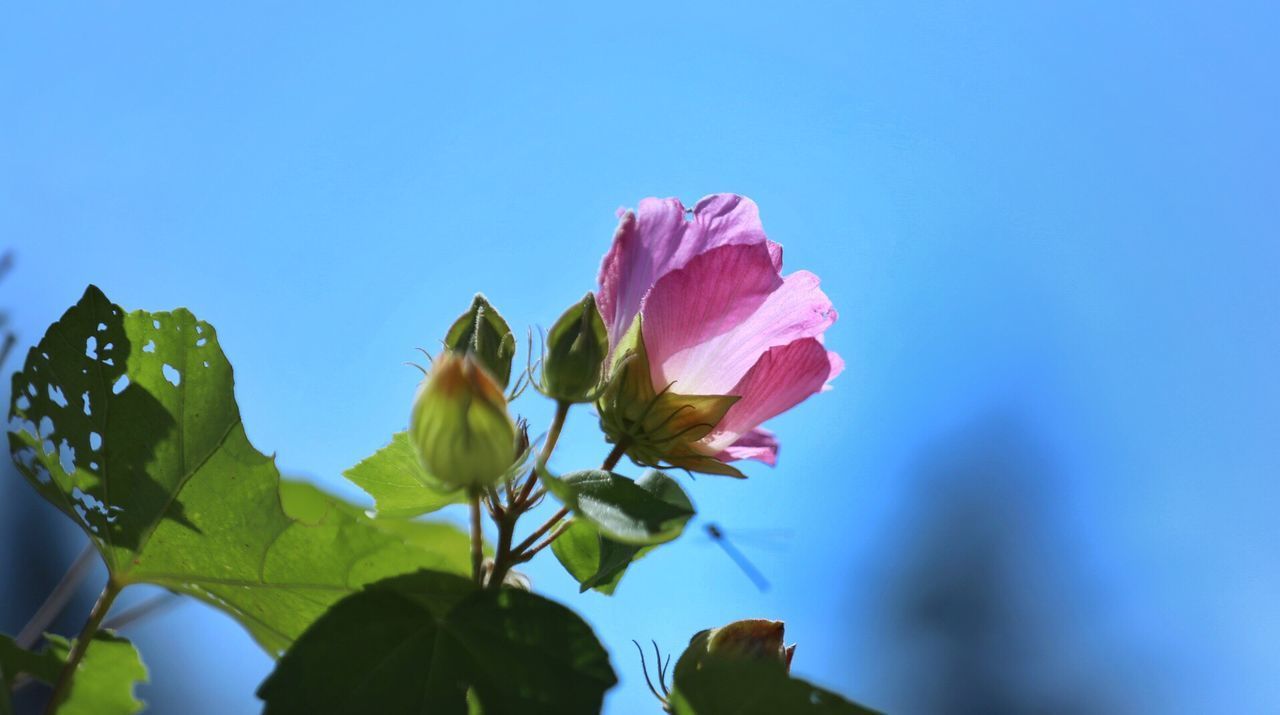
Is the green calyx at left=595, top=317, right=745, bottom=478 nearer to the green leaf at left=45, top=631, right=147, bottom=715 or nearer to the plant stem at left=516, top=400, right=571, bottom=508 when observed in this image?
the plant stem at left=516, top=400, right=571, bottom=508

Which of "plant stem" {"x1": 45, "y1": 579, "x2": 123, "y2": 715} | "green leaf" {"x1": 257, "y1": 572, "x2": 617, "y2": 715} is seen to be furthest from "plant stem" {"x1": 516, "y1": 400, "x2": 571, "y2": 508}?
"plant stem" {"x1": 45, "y1": 579, "x2": 123, "y2": 715}

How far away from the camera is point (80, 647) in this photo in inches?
31.2

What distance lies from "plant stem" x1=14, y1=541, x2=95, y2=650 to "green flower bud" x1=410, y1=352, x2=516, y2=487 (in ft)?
1.09

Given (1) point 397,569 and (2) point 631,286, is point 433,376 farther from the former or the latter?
(2) point 631,286

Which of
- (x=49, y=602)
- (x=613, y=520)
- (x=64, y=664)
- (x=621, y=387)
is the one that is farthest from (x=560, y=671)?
(x=49, y=602)

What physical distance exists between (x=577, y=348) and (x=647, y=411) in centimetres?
10

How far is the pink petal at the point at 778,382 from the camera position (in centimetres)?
89

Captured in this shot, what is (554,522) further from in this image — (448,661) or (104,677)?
(104,677)

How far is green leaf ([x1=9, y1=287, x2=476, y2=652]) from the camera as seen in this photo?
0.81 m

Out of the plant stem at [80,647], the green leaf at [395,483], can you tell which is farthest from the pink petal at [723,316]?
the plant stem at [80,647]

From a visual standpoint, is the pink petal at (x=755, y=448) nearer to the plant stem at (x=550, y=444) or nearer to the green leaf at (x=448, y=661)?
the plant stem at (x=550, y=444)

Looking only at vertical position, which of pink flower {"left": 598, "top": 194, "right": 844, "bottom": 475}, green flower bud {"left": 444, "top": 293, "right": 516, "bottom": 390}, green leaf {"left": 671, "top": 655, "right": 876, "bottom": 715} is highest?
pink flower {"left": 598, "top": 194, "right": 844, "bottom": 475}

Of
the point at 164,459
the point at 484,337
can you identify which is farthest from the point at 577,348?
the point at 164,459

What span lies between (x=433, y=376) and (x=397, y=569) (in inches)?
5.8
